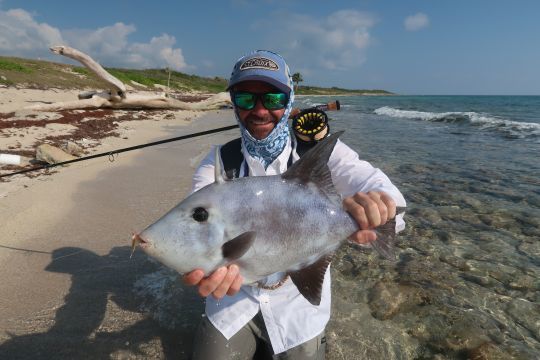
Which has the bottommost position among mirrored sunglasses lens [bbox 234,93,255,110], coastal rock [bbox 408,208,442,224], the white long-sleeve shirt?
coastal rock [bbox 408,208,442,224]

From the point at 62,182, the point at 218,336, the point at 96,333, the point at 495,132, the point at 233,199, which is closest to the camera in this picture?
the point at 233,199

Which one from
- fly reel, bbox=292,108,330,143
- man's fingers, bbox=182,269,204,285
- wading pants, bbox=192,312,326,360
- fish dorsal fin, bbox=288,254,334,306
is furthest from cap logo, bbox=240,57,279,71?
wading pants, bbox=192,312,326,360

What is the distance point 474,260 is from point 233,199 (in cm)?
407

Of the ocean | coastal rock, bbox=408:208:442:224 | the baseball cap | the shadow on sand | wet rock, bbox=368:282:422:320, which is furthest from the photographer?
coastal rock, bbox=408:208:442:224

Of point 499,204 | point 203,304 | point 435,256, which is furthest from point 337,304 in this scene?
point 499,204

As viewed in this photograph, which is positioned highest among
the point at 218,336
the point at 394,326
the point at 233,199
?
the point at 233,199

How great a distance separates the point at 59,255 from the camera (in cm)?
443

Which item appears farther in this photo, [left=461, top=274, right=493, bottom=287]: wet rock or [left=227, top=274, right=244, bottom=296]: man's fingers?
[left=461, top=274, right=493, bottom=287]: wet rock

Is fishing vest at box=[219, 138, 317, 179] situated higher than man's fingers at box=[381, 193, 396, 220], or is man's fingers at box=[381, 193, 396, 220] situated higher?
fishing vest at box=[219, 138, 317, 179]

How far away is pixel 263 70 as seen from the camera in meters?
2.62

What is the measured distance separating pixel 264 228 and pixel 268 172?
1.04 metres

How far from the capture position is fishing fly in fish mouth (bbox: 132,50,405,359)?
74.6 inches

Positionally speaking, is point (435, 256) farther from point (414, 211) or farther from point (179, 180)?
point (179, 180)

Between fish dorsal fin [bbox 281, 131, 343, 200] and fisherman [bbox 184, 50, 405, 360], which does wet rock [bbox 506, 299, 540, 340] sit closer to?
fisherman [bbox 184, 50, 405, 360]
